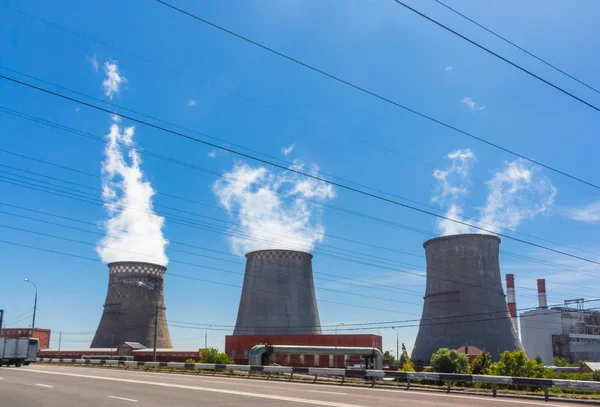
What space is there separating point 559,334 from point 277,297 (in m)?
63.1

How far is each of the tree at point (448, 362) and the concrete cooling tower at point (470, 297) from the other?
6777mm

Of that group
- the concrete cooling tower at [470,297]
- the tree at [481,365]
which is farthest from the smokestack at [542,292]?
the tree at [481,365]

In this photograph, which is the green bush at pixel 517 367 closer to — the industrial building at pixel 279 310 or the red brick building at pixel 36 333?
the industrial building at pixel 279 310

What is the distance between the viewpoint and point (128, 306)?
55.5m

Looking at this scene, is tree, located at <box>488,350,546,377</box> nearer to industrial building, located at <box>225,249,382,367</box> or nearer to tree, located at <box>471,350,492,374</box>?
tree, located at <box>471,350,492,374</box>

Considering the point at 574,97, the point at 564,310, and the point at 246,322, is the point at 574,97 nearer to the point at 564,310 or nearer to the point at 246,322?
the point at 246,322

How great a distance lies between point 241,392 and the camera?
14094mm

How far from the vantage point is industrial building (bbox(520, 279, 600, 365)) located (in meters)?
82.4

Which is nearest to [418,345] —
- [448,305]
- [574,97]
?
[448,305]

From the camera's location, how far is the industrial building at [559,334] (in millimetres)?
82438

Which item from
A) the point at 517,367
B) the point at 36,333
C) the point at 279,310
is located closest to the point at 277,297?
the point at 279,310

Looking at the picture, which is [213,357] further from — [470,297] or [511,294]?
[511,294]

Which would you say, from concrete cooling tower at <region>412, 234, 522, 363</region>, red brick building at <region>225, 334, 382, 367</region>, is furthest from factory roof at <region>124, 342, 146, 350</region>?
concrete cooling tower at <region>412, 234, 522, 363</region>

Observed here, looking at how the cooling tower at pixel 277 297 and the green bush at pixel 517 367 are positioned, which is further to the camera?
the cooling tower at pixel 277 297
